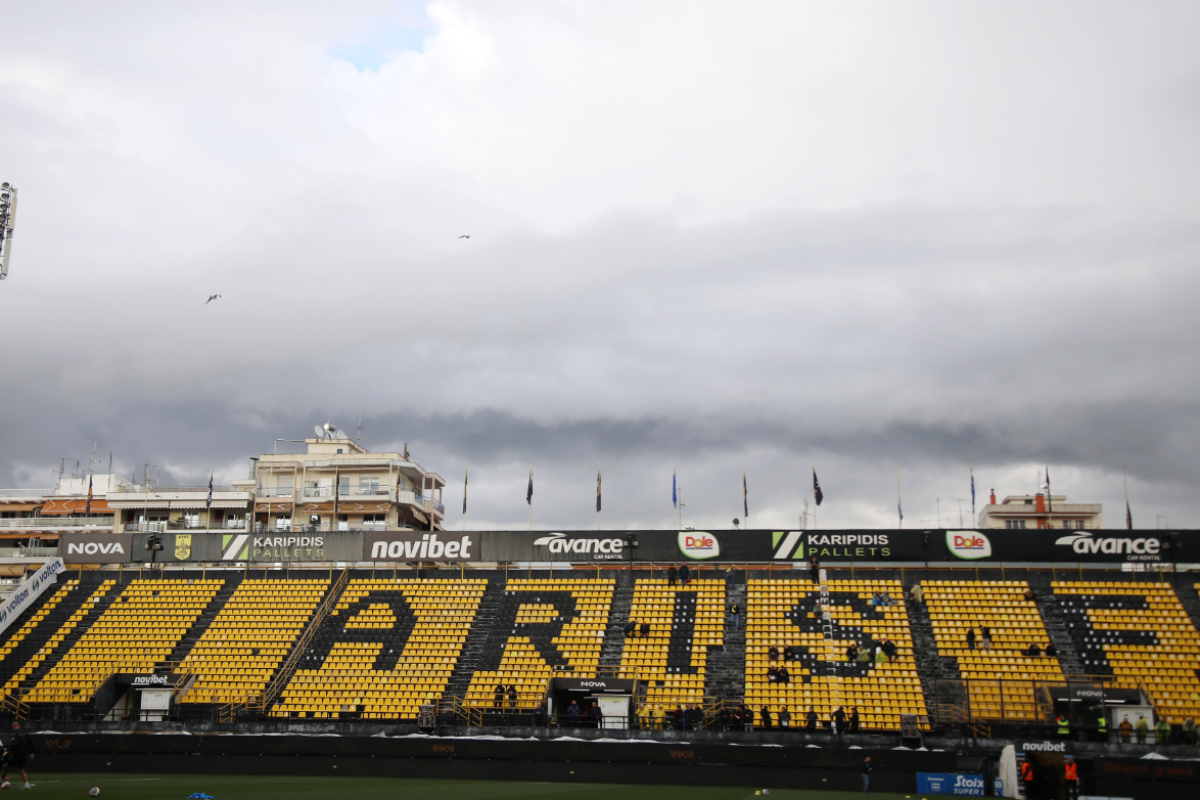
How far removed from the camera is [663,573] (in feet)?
171

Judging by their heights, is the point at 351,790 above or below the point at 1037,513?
below

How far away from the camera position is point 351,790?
3181 centimetres

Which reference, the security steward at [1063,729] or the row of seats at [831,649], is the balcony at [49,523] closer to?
the row of seats at [831,649]

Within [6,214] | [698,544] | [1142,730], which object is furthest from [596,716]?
[6,214]

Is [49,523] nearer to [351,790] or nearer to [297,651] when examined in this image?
[297,651]

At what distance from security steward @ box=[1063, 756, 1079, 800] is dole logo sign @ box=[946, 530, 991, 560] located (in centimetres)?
2250

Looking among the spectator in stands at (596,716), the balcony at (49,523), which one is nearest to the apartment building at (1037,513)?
the spectator in stands at (596,716)

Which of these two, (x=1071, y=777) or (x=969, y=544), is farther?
(x=969, y=544)

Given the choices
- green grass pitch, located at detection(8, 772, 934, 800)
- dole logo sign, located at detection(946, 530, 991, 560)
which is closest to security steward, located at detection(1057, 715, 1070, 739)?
green grass pitch, located at detection(8, 772, 934, 800)

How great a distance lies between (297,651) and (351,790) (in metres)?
17.4

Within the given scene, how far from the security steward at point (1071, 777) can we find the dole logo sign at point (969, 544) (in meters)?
22.5

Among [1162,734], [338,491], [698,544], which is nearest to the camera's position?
[1162,734]

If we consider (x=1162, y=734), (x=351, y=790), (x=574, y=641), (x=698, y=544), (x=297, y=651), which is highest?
(x=698, y=544)

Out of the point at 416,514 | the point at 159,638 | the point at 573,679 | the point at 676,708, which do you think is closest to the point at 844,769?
the point at 676,708
